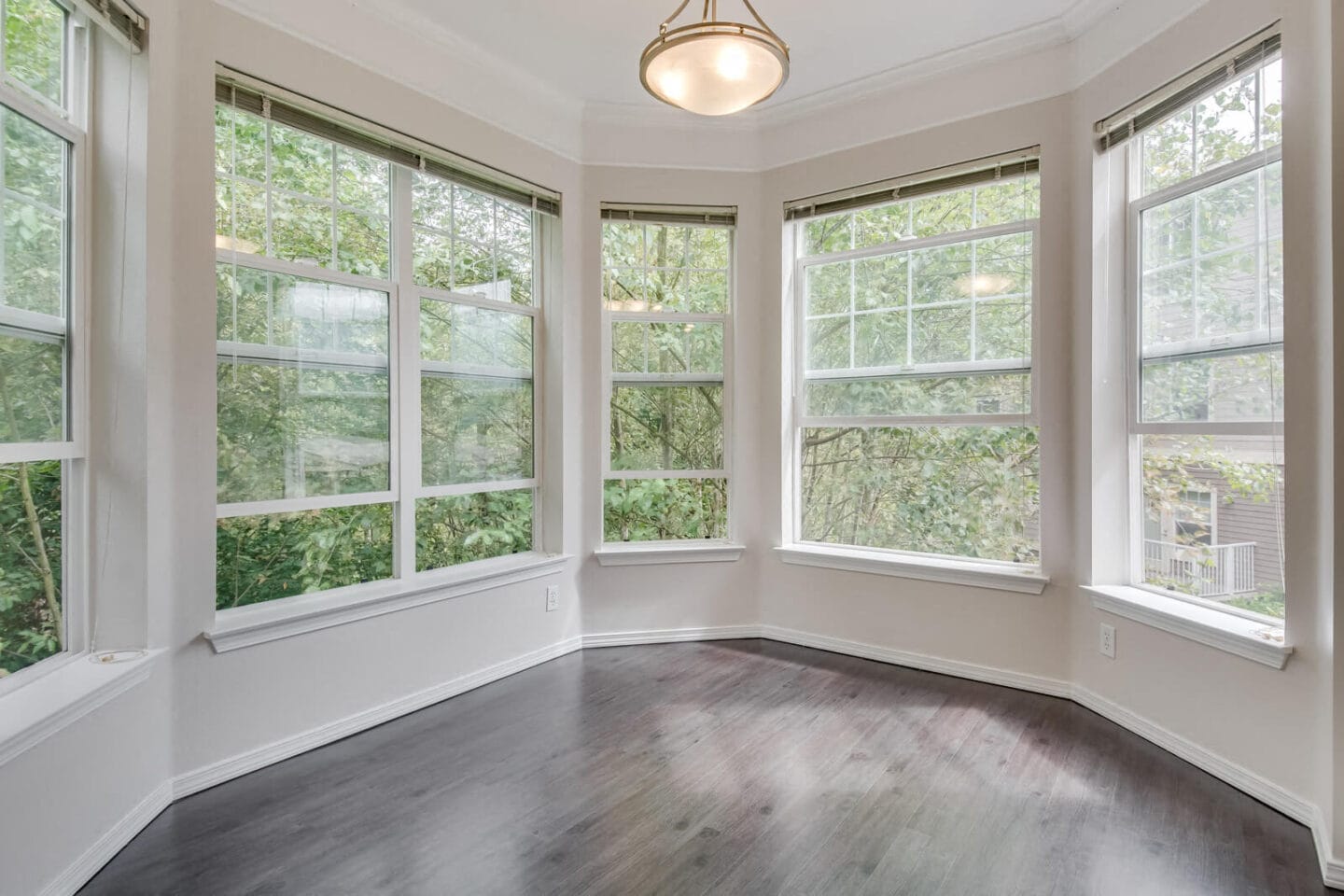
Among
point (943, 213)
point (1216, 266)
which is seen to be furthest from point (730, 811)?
point (943, 213)

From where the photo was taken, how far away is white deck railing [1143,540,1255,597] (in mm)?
2414

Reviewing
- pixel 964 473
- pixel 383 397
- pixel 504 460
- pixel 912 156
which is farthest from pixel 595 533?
pixel 912 156

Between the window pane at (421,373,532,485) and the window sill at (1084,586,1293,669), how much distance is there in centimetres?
273

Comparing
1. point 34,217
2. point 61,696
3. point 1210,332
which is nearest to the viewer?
point 61,696

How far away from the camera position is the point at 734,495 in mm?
3877

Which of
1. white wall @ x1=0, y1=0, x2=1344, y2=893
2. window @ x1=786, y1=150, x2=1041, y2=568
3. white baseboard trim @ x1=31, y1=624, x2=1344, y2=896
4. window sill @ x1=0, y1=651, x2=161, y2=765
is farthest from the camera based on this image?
window @ x1=786, y1=150, x2=1041, y2=568

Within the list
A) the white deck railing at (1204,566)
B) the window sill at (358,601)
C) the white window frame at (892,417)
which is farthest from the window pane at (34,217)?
the white deck railing at (1204,566)

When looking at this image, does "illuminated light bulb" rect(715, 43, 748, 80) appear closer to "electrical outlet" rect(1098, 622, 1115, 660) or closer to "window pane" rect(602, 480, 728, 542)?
"window pane" rect(602, 480, 728, 542)

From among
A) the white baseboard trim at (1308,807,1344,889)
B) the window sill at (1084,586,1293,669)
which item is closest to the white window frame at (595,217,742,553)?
the window sill at (1084,586,1293,669)

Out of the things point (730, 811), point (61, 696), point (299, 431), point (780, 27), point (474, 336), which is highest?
point (780, 27)

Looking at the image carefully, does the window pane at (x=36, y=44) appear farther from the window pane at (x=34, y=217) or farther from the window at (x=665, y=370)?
the window at (x=665, y=370)

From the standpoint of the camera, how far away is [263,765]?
2.40 m

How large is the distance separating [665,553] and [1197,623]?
7.67ft

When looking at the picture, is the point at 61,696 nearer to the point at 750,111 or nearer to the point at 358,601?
the point at 358,601
